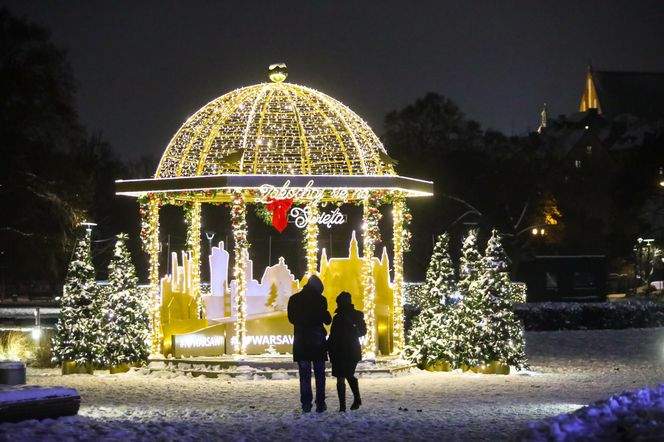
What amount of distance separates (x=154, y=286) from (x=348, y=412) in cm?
868

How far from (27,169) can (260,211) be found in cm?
1578

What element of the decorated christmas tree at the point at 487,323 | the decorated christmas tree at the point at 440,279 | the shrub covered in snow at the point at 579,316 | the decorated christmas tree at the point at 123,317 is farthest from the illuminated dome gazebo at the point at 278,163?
the shrub covered in snow at the point at 579,316

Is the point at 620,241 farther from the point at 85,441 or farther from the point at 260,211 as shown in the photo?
the point at 85,441

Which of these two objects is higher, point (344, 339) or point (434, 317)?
point (434, 317)

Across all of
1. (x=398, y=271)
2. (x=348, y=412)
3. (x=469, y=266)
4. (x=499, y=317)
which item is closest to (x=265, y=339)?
(x=398, y=271)

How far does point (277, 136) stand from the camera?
20828 millimetres

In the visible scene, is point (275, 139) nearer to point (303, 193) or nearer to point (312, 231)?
point (303, 193)

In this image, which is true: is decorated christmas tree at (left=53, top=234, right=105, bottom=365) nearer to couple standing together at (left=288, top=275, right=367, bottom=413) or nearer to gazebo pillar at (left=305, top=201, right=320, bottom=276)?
gazebo pillar at (left=305, top=201, right=320, bottom=276)

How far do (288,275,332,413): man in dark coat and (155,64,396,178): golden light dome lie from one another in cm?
694

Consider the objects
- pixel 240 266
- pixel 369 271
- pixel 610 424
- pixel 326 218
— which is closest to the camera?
pixel 610 424

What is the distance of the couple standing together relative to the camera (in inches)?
553

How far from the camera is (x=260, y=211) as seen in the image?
2341cm

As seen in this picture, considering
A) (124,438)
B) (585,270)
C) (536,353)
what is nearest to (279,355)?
(536,353)

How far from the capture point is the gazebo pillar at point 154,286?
2153 cm
